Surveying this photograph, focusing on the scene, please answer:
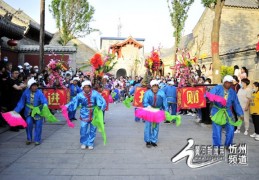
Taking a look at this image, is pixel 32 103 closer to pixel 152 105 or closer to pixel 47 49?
pixel 152 105

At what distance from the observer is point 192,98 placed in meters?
8.57

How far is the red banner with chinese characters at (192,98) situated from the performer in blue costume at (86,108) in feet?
8.87

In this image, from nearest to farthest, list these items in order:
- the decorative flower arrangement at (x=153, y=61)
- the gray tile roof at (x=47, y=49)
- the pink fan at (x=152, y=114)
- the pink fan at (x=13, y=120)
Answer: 1. the pink fan at (x=13, y=120)
2. the pink fan at (x=152, y=114)
3. the decorative flower arrangement at (x=153, y=61)
4. the gray tile roof at (x=47, y=49)

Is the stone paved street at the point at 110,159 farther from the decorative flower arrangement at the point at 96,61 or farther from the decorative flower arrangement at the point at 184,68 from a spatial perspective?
the decorative flower arrangement at the point at 96,61

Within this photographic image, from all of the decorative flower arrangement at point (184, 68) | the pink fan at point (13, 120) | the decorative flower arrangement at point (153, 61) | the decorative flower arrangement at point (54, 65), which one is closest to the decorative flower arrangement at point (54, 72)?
the decorative flower arrangement at point (54, 65)

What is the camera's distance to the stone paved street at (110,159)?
4957 millimetres

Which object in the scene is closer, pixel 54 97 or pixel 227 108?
pixel 227 108

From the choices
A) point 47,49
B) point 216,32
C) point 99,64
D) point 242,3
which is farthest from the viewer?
point 242,3

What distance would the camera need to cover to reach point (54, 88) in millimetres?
8586

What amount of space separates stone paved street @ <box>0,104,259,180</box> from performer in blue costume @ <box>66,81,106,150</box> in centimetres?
27

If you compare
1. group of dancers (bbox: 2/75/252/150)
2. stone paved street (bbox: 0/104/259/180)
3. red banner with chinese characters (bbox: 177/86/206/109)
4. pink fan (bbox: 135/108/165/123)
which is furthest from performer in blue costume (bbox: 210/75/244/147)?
red banner with chinese characters (bbox: 177/86/206/109)

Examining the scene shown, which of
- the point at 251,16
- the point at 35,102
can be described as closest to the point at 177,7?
the point at 251,16

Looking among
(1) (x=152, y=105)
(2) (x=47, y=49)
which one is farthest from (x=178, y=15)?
(1) (x=152, y=105)

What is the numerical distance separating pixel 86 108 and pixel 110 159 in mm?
1437
